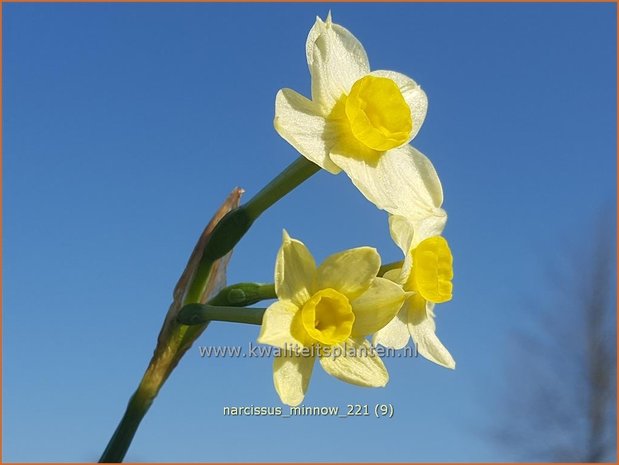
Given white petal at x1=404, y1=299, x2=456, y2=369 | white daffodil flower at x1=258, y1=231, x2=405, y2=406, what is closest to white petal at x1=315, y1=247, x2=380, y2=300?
white daffodil flower at x1=258, y1=231, x2=405, y2=406

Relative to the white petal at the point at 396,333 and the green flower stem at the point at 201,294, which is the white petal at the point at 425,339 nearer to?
the white petal at the point at 396,333

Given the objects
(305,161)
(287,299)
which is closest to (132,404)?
(287,299)

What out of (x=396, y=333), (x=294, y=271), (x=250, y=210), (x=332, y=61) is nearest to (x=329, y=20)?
(x=332, y=61)

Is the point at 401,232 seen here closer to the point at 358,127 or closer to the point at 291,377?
the point at 358,127

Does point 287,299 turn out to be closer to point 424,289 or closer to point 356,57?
point 424,289

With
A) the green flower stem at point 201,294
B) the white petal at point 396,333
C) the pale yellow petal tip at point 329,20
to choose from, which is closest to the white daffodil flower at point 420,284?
the white petal at point 396,333

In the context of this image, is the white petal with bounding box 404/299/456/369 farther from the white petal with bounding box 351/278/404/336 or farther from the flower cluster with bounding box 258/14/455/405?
the white petal with bounding box 351/278/404/336
